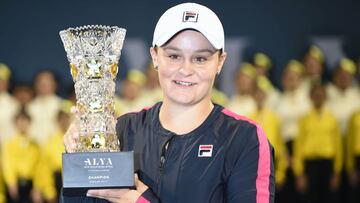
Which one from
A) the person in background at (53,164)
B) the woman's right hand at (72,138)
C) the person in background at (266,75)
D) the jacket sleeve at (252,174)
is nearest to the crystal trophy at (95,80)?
the woman's right hand at (72,138)

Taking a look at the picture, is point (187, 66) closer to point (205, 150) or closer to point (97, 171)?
point (205, 150)

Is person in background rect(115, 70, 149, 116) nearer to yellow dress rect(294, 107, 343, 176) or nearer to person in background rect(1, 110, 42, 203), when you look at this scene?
person in background rect(1, 110, 42, 203)

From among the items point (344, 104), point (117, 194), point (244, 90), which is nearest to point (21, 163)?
point (244, 90)

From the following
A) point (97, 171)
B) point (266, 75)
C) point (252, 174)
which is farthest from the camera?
point (266, 75)

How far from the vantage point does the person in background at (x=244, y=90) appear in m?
6.12

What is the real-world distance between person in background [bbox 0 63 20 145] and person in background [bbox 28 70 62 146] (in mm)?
150

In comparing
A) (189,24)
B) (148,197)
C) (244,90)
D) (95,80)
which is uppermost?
(189,24)

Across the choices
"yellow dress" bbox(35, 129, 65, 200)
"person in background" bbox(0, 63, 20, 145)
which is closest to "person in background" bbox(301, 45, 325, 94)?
"yellow dress" bbox(35, 129, 65, 200)

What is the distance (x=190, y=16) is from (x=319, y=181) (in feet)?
14.9

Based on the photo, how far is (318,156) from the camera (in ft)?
19.8

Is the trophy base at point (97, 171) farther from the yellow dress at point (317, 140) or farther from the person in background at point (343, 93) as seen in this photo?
the person in background at point (343, 93)

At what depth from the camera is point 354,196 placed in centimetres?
612

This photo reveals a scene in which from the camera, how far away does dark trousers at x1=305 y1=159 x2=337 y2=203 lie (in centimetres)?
599

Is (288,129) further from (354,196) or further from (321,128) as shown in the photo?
(354,196)
